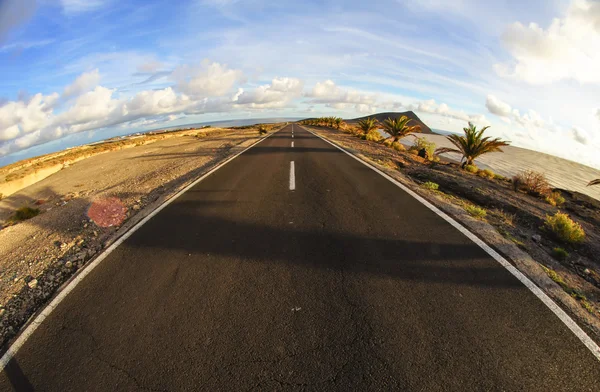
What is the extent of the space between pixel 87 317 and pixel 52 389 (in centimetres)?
92

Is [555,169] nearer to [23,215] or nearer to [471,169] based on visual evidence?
[471,169]

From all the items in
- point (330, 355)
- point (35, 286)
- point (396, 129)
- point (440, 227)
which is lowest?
point (35, 286)

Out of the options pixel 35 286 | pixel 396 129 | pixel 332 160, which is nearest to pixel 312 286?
pixel 35 286

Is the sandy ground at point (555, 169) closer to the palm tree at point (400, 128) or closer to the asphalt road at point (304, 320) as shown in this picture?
the palm tree at point (400, 128)

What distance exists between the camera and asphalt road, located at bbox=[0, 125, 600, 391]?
93.2 inches

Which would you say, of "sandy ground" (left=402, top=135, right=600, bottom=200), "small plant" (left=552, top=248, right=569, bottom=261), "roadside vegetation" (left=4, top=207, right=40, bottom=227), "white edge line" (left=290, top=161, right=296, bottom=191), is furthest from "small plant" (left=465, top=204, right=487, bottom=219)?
"roadside vegetation" (left=4, top=207, right=40, bottom=227)

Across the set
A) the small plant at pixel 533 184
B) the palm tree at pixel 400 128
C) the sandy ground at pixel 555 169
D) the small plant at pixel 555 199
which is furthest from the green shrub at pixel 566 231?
the palm tree at pixel 400 128

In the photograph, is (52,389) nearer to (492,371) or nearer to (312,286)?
(312,286)

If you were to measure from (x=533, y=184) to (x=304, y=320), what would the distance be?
408 inches

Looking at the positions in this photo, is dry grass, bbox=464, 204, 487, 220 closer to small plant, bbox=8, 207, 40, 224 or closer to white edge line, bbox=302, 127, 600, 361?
white edge line, bbox=302, 127, 600, 361

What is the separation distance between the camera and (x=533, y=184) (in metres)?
9.29

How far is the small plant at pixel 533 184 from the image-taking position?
29.7 ft

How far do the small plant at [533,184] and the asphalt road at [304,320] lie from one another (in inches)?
264

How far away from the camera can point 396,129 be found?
2003 cm
